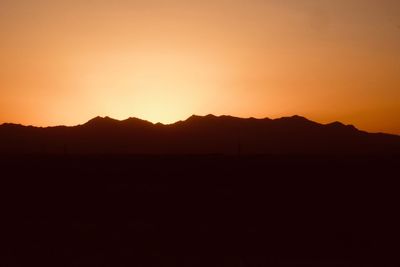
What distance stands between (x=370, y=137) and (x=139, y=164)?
111479 millimetres

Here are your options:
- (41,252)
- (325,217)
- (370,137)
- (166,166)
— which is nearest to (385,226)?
(325,217)

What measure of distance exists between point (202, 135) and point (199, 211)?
359 ft

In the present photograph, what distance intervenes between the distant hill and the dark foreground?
72.8 metres

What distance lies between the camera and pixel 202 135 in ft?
455

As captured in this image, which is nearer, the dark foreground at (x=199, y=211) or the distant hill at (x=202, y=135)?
the dark foreground at (x=199, y=211)

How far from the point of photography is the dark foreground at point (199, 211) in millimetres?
23578

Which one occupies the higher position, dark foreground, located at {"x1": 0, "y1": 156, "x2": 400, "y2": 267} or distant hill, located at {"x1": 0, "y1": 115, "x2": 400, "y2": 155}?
distant hill, located at {"x1": 0, "y1": 115, "x2": 400, "y2": 155}

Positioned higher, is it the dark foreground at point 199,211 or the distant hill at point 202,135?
the distant hill at point 202,135

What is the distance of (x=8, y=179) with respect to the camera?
32.5m

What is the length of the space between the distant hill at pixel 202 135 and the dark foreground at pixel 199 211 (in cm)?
7280

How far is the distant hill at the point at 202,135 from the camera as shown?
117375 mm

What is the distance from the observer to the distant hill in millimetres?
117375

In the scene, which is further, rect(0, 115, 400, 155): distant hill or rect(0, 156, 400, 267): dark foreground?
rect(0, 115, 400, 155): distant hill

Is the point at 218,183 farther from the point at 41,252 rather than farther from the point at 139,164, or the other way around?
the point at 41,252
